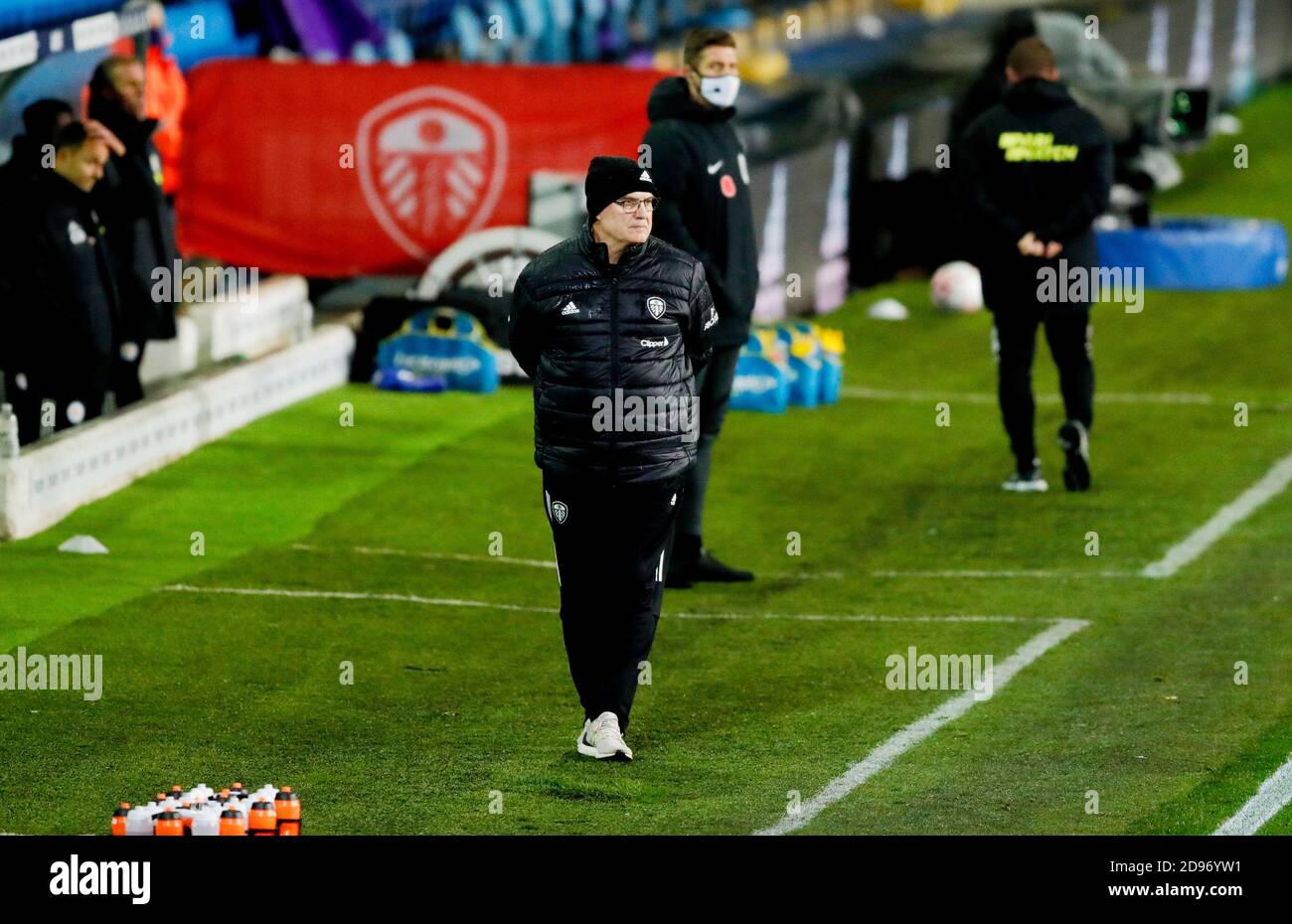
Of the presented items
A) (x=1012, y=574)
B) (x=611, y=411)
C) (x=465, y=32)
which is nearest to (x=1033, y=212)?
(x=1012, y=574)

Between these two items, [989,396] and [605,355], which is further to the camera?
[989,396]

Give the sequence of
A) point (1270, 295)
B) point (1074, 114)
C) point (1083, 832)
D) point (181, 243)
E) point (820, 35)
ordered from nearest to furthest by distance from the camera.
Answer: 1. point (1083, 832)
2. point (1074, 114)
3. point (181, 243)
4. point (1270, 295)
5. point (820, 35)

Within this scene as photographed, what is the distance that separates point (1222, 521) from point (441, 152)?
7.63 meters

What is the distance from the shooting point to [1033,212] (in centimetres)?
1530

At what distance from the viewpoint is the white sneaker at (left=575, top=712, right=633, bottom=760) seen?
33.0 feet

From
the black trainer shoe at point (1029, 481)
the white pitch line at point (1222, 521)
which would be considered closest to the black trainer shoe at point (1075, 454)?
the black trainer shoe at point (1029, 481)

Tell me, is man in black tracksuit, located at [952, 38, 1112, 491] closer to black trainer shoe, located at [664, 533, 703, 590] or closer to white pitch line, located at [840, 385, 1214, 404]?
black trainer shoe, located at [664, 533, 703, 590]

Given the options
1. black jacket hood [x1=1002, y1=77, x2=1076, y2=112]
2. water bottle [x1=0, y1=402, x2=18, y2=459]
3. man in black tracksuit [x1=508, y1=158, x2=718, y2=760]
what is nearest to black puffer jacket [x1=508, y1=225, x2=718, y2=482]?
man in black tracksuit [x1=508, y1=158, x2=718, y2=760]

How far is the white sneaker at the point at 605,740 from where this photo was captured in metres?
10.0

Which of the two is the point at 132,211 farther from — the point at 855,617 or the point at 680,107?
the point at 855,617

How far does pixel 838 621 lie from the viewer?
1262cm

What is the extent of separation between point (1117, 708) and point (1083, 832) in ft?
6.11
